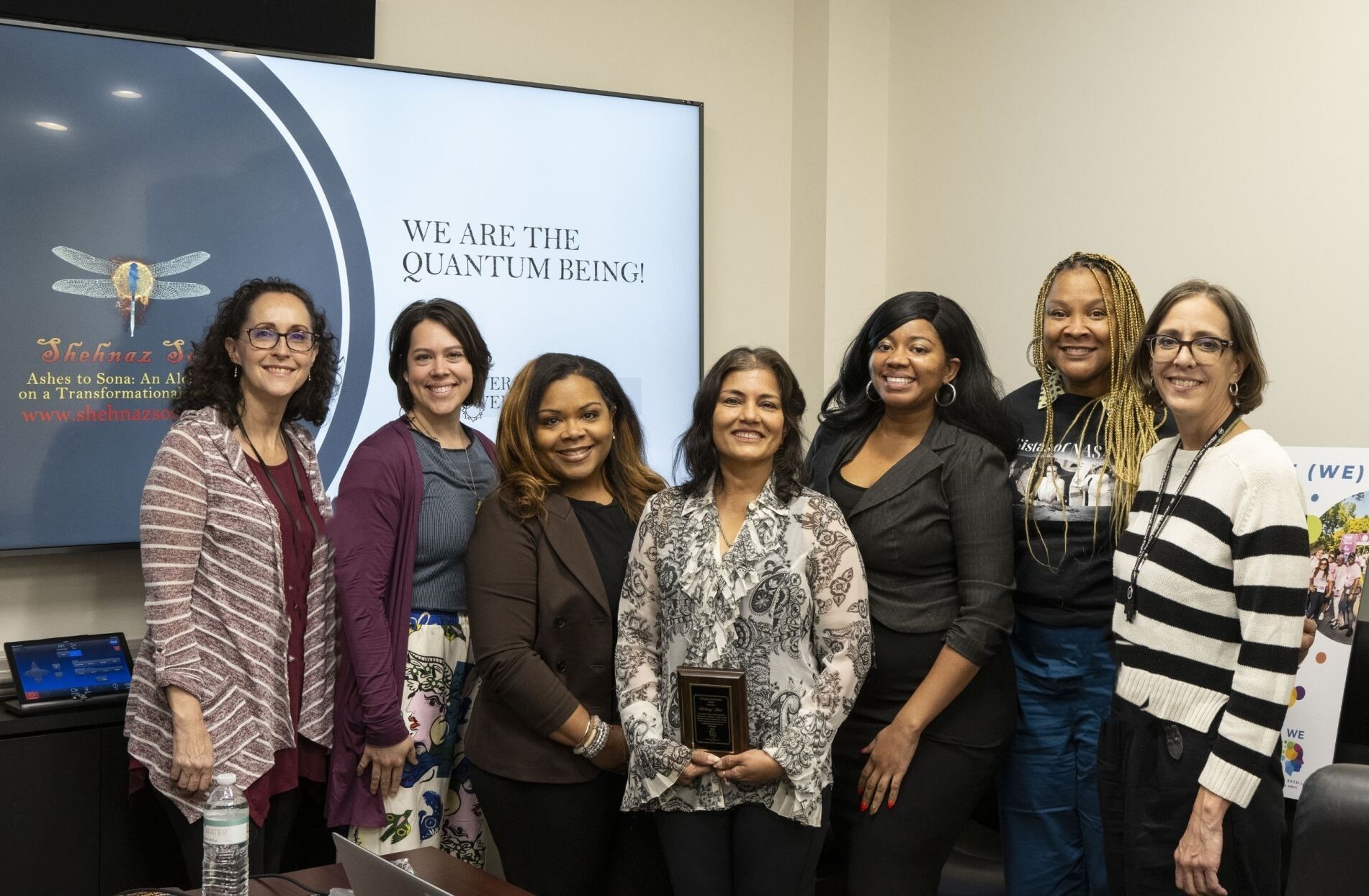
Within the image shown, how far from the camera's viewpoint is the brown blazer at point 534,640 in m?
2.19

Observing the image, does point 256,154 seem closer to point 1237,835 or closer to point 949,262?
point 949,262

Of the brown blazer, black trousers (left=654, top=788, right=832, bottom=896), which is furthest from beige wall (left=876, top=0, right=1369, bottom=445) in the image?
the brown blazer

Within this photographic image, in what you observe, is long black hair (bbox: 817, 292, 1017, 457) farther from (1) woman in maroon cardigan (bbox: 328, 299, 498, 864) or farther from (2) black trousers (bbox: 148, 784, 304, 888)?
(2) black trousers (bbox: 148, 784, 304, 888)

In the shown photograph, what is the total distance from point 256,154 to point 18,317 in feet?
2.55

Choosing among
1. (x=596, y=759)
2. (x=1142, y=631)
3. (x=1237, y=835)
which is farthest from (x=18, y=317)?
(x=1237, y=835)

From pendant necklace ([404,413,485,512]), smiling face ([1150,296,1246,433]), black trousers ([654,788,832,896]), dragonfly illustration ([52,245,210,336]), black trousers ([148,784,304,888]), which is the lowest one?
black trousers ([148,784,304,888])

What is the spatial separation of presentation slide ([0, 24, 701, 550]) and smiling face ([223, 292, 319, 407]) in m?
0.52

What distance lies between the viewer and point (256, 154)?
11.2 ft

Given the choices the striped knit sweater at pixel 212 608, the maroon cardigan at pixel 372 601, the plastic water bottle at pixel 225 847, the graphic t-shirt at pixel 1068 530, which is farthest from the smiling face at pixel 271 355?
the graphic t-shirt at pixel 1068 530

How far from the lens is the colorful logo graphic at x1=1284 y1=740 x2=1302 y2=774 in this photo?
2.64 m

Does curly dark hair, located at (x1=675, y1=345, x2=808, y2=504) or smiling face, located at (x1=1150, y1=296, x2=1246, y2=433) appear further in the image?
curly dark hair, located at (x1=675, y1=345, x2=808, y2=504)

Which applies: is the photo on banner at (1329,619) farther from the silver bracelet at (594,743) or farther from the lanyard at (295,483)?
the lanyard at (295,483)

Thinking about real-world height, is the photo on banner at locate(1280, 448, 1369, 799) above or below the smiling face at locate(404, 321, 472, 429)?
below

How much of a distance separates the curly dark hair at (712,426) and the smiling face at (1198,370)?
0.66m
